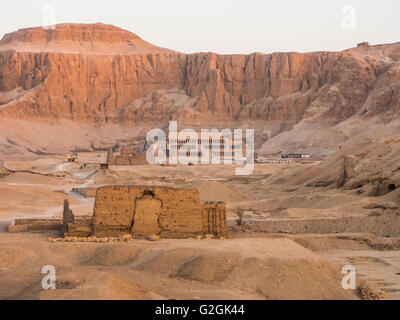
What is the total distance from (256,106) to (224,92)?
6.04 meters

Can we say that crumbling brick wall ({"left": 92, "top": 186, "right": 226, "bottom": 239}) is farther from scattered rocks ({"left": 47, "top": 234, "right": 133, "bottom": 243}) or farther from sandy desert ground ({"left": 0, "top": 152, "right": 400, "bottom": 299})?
sandy desert ground ({"left": 0, "top": 152, "right": 400, "bottom": 299})

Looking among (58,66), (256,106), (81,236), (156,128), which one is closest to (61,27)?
(58,66)

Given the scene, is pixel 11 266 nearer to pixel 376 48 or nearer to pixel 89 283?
pixel 89 283

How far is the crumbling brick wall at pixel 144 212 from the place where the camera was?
1171 cm

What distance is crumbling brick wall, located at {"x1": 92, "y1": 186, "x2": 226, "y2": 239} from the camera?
11.7 metres

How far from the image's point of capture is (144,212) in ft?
38.5

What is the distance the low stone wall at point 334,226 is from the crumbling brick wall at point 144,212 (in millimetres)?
3644

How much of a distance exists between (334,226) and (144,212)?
19.0 feet

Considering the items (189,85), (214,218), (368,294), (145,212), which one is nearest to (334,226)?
(214,218)

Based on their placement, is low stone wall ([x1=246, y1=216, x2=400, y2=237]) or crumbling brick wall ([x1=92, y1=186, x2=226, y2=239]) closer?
crumbling brick wall ([x1=92, y1=186, x2=226, y2=239])

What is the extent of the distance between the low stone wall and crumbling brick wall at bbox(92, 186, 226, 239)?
3.64 m

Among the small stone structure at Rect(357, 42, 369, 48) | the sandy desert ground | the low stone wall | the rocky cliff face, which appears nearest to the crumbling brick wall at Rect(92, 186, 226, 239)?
the sandy desert ground

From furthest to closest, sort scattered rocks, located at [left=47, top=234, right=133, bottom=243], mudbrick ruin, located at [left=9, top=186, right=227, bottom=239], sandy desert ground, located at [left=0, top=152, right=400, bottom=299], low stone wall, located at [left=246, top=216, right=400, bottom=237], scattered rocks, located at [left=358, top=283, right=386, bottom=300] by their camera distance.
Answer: low stone wall, located at [left=246, top=216, right=400, bottom=237] → mudbrick ruin, located at [left=9, top=186, right=227, bottom=239] → scattered rocks, located at [left=47, top=234, right=133, bottom=243] → scattered rocks, located at [left=358, top=283, right=386, bottom=300] → sandy desert ground, located at [left=0, top=152, right=400, bottom=299]

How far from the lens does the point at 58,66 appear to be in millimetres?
87812
